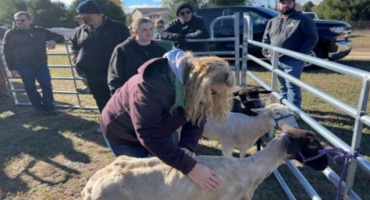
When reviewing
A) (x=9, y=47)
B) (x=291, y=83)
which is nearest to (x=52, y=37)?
(x=9, y=47)

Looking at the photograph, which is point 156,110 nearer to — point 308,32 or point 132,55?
point 132,55

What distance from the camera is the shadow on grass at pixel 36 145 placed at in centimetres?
452

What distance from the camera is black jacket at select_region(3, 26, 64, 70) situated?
6.70 m

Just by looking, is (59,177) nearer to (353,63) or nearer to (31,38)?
(31,38)

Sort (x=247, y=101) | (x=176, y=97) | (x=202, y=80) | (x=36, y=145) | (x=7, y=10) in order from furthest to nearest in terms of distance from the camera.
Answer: (x=7, y=10) → (x=36, y=145) → (x=247, y=101) → (x=176, y=97) → (x=202, y=80)

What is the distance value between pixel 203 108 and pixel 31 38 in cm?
558

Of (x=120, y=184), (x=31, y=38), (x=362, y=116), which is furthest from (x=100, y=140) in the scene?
(x=362, y=116)

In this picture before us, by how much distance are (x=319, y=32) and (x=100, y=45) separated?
7.24 metres

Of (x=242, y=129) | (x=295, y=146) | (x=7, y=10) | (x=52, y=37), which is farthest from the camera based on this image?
(x=7, y=10)

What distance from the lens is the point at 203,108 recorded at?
7.39ft

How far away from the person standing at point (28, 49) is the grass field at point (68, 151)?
831mm

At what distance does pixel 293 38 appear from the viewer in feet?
16.2

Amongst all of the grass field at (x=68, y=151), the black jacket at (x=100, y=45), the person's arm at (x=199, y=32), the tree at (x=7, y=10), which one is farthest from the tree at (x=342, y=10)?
the tree at (x=7, y=10)

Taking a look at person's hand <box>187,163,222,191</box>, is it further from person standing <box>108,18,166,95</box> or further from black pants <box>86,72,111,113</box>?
black pants <box>86,72,111,113</box>
